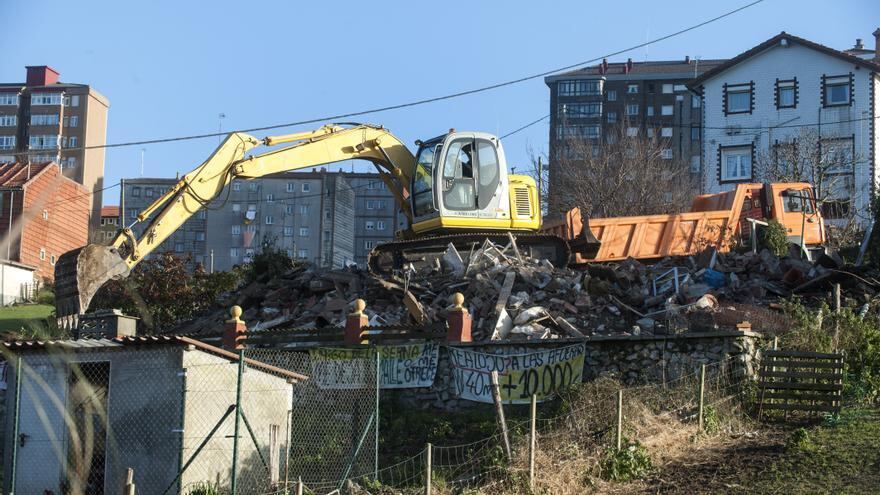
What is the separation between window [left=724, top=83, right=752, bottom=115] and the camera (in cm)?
5803

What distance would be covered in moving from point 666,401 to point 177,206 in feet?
36.3

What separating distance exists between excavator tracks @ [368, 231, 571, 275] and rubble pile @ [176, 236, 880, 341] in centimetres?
38

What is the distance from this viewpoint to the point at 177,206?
77.7 ft

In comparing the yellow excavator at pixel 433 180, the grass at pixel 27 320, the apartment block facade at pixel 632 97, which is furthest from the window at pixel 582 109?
the yellow excavator at pixel 433 180

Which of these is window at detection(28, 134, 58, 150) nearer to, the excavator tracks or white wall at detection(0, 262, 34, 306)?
white wall at detection(0, 262, 34, 306)

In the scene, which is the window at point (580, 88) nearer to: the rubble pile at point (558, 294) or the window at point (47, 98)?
the window at point (47, 98)

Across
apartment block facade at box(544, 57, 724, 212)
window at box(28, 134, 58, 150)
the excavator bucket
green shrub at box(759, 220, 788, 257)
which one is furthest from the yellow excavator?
window at box(28, 134, 58, 150)

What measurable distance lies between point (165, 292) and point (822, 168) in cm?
2890

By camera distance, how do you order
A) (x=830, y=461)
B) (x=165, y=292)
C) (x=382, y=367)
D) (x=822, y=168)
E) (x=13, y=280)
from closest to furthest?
(x=830, y=461) → (x=382, y=367) → (x=165, y=292) → (x=822, y=168) → (x=13, y=280)

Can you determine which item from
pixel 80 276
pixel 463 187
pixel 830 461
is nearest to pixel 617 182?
pixel 463 187

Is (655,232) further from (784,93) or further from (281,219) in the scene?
(281,219)

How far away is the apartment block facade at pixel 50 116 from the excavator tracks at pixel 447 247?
291 ft

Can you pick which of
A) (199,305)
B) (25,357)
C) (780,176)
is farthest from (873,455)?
(780,176)

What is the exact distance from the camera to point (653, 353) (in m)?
19.7
